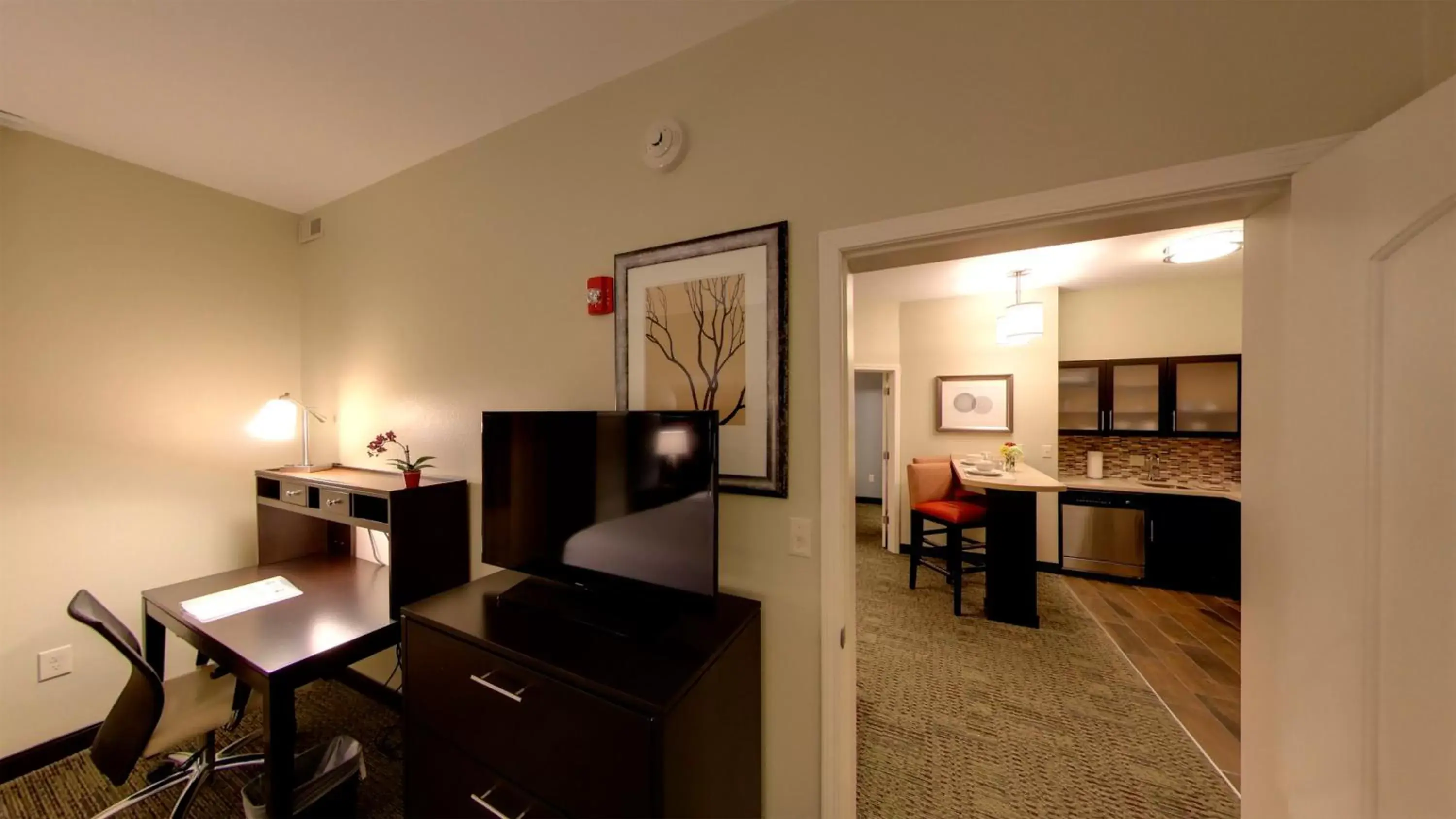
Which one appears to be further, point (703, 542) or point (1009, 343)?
point (1009, 343)

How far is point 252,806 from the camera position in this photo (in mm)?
1379

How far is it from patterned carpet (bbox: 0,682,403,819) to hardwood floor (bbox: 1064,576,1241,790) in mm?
3449

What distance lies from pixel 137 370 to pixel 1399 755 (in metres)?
4.30

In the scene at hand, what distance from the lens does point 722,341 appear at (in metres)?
1.45

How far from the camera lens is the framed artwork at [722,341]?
136 centimetres

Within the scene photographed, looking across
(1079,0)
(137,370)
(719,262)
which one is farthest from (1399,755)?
(137,370)

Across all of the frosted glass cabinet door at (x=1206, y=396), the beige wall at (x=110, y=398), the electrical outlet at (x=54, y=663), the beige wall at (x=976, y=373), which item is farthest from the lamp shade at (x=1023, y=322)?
the electrical outlet at (x=54, y=663)

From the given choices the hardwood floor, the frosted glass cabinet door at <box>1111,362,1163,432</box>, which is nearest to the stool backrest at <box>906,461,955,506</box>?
the hardwood floor

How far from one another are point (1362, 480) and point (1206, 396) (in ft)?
14.5

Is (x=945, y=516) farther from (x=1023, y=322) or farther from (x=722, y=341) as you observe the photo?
(x=722, y=341)

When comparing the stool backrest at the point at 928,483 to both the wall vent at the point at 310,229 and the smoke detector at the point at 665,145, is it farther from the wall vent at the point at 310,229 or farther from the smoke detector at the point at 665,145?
the wall vent at the point at 310,229

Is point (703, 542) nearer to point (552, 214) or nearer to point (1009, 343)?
point (552, 214)

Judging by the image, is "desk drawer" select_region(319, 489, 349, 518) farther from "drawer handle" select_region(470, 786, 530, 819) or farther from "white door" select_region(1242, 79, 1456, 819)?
"white door" select_region(1242, 79, 1456, 819)

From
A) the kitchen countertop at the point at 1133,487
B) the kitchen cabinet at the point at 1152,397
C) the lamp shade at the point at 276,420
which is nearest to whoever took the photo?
the lamp shade at the point at 276,420
